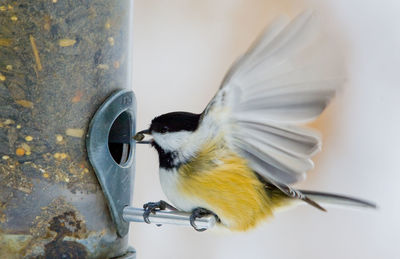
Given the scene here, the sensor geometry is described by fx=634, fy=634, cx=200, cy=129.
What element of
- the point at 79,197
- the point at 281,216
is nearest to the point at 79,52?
the point at 79,197

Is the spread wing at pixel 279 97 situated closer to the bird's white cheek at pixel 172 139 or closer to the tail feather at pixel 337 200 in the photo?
the bird's white cheek at pixel 172 139

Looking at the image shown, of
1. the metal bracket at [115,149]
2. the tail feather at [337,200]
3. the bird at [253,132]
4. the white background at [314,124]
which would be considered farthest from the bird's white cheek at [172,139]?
the white background at [314,124]

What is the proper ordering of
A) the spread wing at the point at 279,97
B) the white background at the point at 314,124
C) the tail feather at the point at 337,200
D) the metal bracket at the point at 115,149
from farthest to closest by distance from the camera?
the white background at the point at 314,124 → the tail feather at the point at 337,200 → the metal bracket at the point at 115,149 → the spread wing at the point at 279,97

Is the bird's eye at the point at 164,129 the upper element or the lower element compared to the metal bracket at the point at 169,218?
upper

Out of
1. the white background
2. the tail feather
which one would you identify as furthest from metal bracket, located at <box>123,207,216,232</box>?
the white background

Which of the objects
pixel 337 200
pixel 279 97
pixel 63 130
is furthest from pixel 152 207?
pixel 337 200

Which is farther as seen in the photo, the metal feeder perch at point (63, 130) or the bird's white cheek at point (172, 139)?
the bird's white cheek at point (172, 139)
